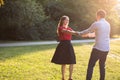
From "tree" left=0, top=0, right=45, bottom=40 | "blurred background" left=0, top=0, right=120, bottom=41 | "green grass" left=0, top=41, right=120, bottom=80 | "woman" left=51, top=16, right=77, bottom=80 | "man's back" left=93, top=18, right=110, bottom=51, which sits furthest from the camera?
"blurred background" left=0, top=0, right=120, bottom=41

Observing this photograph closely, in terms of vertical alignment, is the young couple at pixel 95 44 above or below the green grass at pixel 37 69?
above

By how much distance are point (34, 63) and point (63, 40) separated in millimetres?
4599

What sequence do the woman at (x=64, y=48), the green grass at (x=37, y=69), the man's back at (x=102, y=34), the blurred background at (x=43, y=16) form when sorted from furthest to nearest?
the blurred background at (x=43, y=16) < the green grass at (x=37, y=69) < the woman at (x=64, y=48) < the man's back at (x=102, y=34)

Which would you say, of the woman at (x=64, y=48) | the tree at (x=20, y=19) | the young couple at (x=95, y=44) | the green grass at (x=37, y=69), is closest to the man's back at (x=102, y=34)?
the young couple at (x=95, y=44)

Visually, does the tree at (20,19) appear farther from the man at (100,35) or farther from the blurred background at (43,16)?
the man at (100,35)

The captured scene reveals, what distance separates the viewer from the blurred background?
2545cm

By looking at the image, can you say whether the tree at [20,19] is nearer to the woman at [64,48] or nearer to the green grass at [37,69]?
the green grass at [37,69]

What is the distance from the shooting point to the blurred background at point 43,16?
1002 inches

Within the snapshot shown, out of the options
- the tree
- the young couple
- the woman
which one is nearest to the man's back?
the young couple

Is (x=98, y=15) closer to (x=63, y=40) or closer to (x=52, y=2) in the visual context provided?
(x=63, y=40)

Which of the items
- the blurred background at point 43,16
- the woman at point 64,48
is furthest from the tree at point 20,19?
the woman at point 64,48

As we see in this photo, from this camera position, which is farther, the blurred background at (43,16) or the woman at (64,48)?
the blurred background at (43,16)

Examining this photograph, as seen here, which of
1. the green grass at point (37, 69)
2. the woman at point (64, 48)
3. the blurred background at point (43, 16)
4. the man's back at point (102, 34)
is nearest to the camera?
the man's back at point (102, 34)

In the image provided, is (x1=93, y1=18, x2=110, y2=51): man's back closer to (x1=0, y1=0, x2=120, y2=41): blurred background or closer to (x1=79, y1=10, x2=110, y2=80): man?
(x1=79, y1=10, x2=110, y2=80): man
